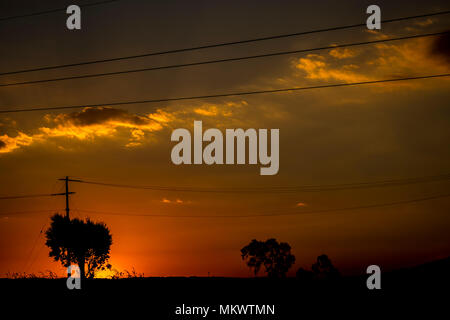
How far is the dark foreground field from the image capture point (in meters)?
19.0

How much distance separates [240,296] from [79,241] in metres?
79.7

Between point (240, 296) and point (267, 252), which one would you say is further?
point (267, 252)

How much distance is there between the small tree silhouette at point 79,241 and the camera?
314ft

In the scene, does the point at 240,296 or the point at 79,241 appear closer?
the point at 240,296

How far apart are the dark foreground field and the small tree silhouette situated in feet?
237

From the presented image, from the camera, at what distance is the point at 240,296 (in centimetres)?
2147

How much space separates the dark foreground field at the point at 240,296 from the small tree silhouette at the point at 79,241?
72139 mm

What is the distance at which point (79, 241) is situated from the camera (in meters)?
95.9
